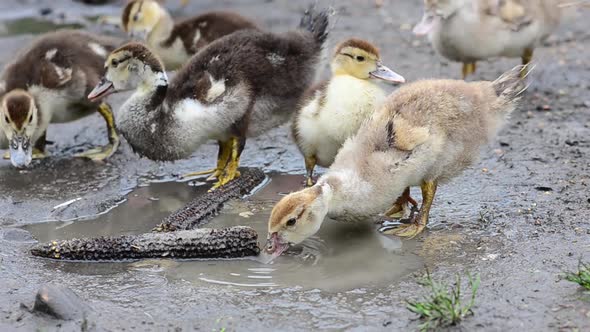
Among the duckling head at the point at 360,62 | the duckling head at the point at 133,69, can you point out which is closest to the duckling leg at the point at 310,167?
the duckling head at the point at 360,62

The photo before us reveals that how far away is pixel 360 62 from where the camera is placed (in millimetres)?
5254

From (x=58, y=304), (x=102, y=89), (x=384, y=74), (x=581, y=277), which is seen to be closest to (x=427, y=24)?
(x=384, y=74)

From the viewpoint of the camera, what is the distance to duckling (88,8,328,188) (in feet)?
17.8

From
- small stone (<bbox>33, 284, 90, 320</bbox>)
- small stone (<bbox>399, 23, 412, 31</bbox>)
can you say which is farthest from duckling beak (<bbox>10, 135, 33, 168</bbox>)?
small stone (<bbox>399, 23, 412, 31</bbox>)

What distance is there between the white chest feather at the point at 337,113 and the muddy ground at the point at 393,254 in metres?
0.59

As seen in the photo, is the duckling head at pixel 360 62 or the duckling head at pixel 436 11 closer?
the duckling head at pixel 360 62

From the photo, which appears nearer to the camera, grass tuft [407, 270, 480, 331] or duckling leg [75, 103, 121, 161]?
grass tuft [407, 270, 480, 331]

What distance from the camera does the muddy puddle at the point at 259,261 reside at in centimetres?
427

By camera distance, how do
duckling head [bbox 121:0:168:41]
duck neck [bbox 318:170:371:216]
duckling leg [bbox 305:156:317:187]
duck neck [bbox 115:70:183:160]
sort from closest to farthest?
duck neck [bbox 318:170:371:216] → duckling leg [bbox 305:156:317:187] → duck neck [bbox 115:70:183:160] → duckling head [bbox 121:0:168:41]

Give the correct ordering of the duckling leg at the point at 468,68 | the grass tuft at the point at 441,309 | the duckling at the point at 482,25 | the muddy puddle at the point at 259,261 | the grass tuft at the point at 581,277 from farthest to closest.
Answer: the duckling leg at the point at 468,68 < the duckling at the point at 482,25 < the muddy puddle at the point at 259,261 < the grass tuft at the point at 581,277 < the grass tuft at the point at 441,309

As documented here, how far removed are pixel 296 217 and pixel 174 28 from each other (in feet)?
11.0

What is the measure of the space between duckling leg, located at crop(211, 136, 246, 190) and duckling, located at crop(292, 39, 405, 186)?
1.62 feet

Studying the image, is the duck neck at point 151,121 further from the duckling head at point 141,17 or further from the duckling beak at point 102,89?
the duckling head at point 141,17

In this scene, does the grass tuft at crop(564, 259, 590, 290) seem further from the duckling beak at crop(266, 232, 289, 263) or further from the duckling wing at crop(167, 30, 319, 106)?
the duckling wing at crop(167, 30, 319, 106)
